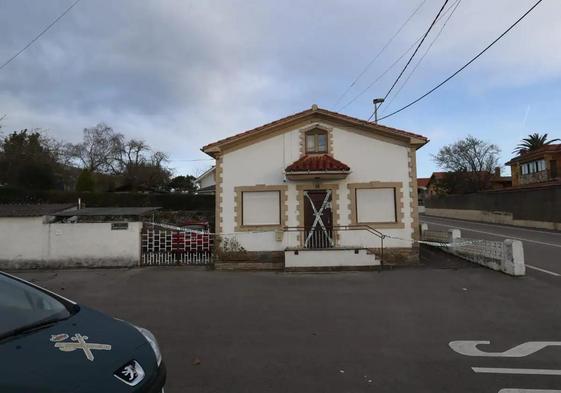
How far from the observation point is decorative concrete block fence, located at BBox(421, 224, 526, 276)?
1040 centimetres

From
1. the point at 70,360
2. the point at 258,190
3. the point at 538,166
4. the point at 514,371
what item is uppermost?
the point at 538,166

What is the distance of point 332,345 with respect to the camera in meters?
5.55

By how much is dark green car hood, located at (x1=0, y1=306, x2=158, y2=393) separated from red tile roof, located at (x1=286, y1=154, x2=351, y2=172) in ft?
33.4

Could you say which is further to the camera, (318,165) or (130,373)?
(318,165)

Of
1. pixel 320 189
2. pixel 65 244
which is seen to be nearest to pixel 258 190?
pixel 320 189

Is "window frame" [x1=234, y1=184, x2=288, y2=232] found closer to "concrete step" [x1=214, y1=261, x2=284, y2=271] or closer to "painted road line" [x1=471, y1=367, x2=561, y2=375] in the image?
"concrete step" [x1=214, y1=261, x2=284, y2=271]

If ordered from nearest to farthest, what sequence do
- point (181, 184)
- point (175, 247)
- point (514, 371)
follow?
point (514, 371) → point (175, 247) → point (181, 184)

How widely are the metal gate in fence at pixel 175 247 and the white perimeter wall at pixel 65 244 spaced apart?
0.37 meters

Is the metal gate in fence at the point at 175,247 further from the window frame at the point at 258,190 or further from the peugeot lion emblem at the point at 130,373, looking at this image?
the peugeot lion emblem at the point at 130,373

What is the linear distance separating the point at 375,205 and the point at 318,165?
2.50 meters

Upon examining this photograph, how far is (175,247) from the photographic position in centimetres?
1319

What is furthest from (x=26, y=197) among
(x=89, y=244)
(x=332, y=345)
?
(x=332, y=345)

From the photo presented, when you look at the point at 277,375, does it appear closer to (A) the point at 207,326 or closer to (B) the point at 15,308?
(A) the point at 207,326

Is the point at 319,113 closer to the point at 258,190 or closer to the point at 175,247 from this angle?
the point at 258,190
